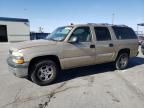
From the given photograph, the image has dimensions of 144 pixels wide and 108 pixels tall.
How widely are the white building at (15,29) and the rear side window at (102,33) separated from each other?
1258 inches

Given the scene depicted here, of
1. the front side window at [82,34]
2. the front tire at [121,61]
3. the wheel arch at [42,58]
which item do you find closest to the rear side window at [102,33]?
the front side window at [82,34]

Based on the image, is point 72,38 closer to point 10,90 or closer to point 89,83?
point 89,83

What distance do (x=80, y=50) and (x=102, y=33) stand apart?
1.36 meters

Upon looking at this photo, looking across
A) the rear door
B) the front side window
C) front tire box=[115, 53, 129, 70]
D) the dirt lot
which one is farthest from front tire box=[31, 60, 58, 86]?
front tire box=[115, 53, 129, 70]

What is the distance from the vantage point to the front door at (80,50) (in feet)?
17.7

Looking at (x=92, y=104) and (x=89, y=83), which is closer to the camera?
(x=92, y=104)

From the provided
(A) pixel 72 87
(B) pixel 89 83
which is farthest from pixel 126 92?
(A) pixel 72 87

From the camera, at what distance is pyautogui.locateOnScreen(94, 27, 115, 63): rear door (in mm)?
6141

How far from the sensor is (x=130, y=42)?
7.27 metres

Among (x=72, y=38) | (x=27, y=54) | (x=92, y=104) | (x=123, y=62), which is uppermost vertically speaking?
(x=72, y=38)

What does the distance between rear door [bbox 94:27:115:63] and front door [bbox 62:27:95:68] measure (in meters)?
0.30

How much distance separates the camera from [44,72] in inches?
202

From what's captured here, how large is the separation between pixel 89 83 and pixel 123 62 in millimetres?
2737

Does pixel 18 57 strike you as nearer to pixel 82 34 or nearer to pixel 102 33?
pixel 82 34
